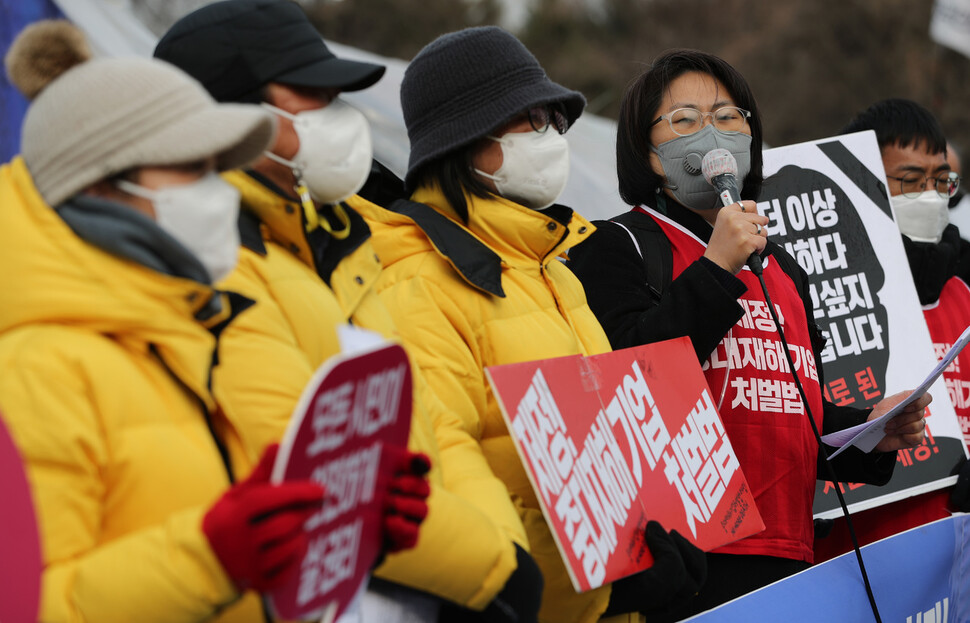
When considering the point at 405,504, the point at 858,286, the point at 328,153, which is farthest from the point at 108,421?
the point at 858,286

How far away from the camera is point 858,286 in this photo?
3.80 meters

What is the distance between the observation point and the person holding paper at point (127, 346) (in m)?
1.44

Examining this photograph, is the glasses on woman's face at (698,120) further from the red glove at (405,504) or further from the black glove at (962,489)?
the red glove at (405,504)

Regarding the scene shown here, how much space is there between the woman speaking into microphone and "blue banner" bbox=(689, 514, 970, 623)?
164 millimetres

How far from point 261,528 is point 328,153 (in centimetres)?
97

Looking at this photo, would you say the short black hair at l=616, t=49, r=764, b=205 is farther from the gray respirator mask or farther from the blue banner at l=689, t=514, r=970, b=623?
the blue banner at l=689, t=514, r=970, b=623

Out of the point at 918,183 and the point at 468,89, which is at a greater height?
the point at 468,89

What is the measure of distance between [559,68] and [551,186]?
71.2 feet

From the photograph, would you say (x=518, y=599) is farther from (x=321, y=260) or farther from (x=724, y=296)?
(x=724, y=296)

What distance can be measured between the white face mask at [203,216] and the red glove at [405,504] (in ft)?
1.40

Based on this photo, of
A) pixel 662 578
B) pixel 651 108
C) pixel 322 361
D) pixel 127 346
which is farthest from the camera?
pixel 651 108

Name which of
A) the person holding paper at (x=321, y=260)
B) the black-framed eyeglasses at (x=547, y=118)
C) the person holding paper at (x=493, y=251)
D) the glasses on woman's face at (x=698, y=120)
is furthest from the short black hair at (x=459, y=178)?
the glasses on woman's face at (x=698, y=120)

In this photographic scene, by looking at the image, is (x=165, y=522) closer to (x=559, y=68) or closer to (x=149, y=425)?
(x=149, y=425)

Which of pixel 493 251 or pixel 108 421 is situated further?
pixel 493 251
